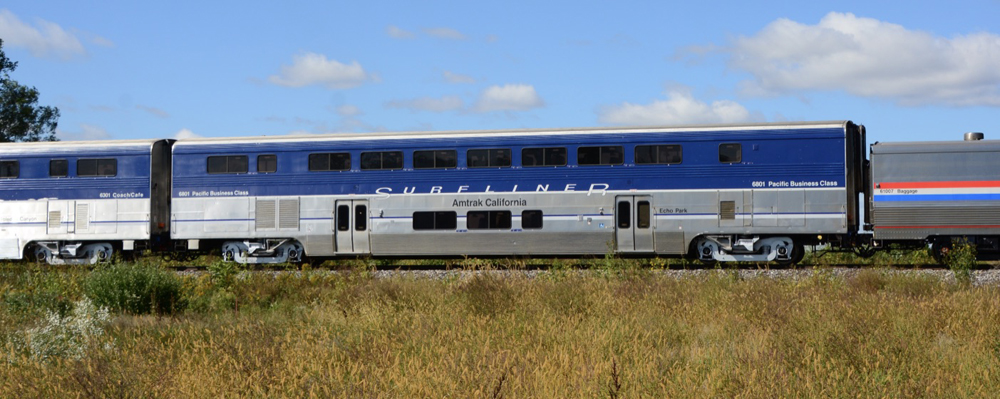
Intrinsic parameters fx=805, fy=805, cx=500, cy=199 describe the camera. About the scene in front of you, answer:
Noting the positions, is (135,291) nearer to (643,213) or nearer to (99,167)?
(99,167)

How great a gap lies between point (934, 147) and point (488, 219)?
10195mm

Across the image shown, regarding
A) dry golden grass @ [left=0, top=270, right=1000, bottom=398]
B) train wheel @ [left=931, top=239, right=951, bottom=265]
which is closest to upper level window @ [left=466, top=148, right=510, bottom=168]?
dry golden grass @ [left=0, top=270, right=1000, bottom=398]

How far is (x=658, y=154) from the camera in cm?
1873

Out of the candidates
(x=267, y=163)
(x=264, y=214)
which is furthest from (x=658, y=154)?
(x=264, y=214)

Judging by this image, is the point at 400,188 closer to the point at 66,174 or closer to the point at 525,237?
the point at 525,237

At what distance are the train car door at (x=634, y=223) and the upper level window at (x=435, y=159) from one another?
403cm

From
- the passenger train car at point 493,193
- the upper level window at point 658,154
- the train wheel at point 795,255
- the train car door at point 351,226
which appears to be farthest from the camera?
the train car door at point 351,226

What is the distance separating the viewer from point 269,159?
20156mm

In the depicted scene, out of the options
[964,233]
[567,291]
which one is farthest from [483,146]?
[964,233]

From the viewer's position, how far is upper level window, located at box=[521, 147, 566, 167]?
19.0m

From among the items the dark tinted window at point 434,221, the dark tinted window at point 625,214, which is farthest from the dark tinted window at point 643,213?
the dark tinted window at point 434,221

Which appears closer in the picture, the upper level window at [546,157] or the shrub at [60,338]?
the shrub at [60,338]

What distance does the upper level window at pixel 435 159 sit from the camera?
19.4 m

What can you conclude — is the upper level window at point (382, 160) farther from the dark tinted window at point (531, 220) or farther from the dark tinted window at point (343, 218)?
the dark tinted window at point (531, 220)
